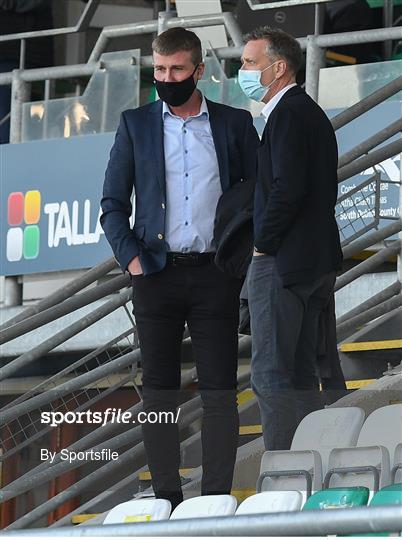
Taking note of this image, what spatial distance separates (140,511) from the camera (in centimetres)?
446

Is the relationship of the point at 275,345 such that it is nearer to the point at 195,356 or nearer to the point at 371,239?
the point at 195,356

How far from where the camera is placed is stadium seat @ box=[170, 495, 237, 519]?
4.22 meters

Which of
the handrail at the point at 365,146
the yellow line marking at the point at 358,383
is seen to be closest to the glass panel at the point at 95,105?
the handrail at the point at 365,146

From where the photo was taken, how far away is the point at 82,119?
7977 millimetres

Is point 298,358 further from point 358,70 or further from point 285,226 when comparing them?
point 358,70

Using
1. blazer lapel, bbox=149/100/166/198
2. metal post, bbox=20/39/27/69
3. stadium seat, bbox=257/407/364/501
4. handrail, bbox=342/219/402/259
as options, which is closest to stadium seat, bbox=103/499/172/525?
stadium seat, bbox=257/407/364/501

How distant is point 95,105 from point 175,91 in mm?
3324

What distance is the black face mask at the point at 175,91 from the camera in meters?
4.64

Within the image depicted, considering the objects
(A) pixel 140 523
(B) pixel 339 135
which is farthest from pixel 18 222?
(A) pixel 140 523

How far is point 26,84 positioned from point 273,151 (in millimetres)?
3996

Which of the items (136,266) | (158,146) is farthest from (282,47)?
(136,266)

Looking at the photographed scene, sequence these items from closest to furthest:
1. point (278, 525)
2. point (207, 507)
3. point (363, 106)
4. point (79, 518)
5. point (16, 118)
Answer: point (278, 525) < point (207, 507) < point (79, 518) < point (363, 106) < point (16, 118)

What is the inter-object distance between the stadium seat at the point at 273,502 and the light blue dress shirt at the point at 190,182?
0.76 m

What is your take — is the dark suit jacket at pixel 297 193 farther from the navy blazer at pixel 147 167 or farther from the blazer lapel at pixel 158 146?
the blazer lapel at pixel 158 146
